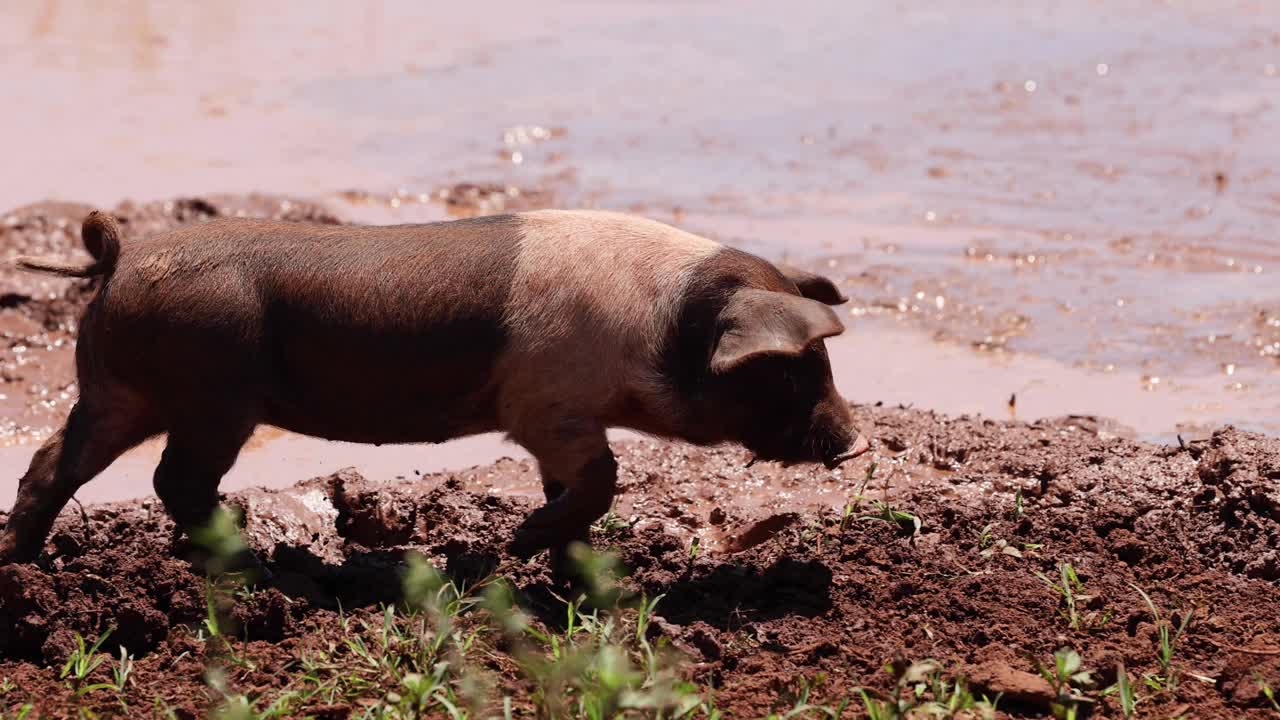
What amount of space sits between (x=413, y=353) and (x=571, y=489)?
64cm

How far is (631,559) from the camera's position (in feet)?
18.8

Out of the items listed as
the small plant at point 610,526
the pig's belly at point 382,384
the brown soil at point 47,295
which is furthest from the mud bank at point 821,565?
the brown soil at point 47,295

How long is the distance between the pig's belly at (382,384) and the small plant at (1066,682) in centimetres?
189

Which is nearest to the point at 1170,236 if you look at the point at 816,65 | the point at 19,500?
the point at 816,65

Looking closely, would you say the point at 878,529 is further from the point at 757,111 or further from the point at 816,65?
the point at 816,65

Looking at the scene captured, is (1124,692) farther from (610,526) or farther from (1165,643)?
(610,526)

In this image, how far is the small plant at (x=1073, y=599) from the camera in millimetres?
5100

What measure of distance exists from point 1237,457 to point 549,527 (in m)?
2.59

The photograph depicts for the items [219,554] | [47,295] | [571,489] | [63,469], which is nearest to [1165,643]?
[571,489]

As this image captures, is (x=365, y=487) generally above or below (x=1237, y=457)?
below

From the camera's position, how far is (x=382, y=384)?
17.5 feet

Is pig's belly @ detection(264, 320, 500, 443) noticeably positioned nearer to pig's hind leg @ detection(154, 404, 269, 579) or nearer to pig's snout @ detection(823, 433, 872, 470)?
pig's hind leg @ detection(154, 404, 269, 579)

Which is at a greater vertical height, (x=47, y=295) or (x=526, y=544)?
(x=526, y=544)

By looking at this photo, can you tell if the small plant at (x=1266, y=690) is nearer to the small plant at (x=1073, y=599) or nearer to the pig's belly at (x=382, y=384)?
the small plant at (x=1073, y=599)
